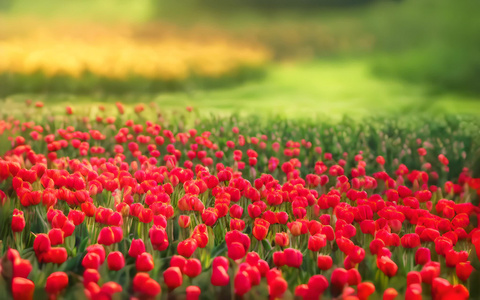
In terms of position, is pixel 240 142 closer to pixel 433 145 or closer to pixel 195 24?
pixel 195 24

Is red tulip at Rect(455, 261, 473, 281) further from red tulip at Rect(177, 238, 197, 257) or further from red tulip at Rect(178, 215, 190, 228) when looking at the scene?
red tulip at Rect(178, 215, 190, 228)

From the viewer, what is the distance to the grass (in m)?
4.39

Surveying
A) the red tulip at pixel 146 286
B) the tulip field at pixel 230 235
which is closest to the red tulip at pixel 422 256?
the tulip field at pixel 230 235

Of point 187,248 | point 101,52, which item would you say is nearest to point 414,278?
point 187,248

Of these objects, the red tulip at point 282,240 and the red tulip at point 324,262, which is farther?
the red tulip at point 282,240

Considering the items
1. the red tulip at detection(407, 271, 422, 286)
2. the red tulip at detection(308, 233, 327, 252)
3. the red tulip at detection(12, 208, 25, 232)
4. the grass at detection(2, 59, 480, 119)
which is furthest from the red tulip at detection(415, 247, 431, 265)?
the grass at detection(2, 59, 480, 119)

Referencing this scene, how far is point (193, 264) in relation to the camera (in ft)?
5.14

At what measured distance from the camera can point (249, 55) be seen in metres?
4.43

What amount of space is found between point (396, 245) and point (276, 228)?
1.75 feet

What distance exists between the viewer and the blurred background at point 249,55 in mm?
4180

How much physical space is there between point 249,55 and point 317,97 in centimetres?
Answer: 76

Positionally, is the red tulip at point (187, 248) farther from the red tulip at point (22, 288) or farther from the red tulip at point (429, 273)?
the red tulip at point (429, 273)

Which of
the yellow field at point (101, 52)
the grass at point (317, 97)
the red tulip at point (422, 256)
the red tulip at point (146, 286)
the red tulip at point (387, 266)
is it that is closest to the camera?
the red tulip at point (146, 286)

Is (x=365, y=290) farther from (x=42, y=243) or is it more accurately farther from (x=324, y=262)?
(x=42, y=243)
